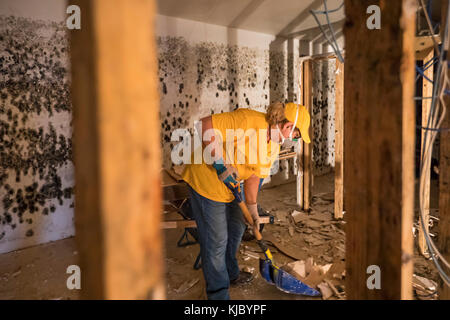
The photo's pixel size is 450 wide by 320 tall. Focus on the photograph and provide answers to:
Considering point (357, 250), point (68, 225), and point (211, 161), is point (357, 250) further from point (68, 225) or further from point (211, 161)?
point (68, 225)

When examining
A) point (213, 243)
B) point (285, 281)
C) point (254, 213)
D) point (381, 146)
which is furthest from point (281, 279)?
point (381, 146)

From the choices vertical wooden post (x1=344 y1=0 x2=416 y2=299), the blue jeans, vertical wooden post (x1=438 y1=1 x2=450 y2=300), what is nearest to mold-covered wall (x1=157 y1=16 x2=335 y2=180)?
the blue jeans

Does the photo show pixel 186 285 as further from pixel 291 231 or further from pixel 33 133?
pixel 33 133

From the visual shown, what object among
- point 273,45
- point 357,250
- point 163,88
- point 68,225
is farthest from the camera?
point 273,45

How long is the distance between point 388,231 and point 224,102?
13.8 ft

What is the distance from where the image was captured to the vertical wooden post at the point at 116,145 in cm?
69

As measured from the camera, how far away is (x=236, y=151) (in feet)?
7.77

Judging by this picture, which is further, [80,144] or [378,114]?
[378,114]

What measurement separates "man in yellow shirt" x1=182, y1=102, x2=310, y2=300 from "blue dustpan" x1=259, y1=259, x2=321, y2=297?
401 millimetres

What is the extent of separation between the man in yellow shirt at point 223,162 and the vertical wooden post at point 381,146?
3.20 feet

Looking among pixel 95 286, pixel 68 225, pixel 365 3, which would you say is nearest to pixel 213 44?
pixel 68 225

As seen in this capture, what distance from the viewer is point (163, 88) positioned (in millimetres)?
4426

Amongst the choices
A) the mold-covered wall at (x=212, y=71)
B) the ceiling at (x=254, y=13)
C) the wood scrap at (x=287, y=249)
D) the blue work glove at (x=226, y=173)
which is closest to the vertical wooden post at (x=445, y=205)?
the blue work glove at (x=226, y=173)

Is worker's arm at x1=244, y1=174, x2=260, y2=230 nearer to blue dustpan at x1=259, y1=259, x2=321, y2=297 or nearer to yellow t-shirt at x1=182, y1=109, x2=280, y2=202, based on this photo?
yellow t-shirt at x1=182, y1=109, x2=280, y2=202
